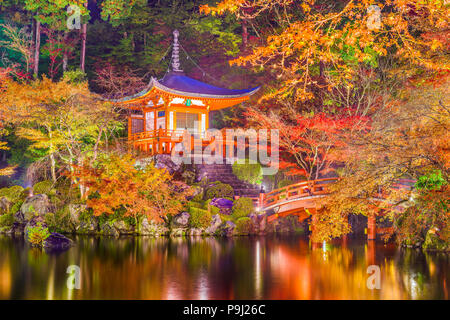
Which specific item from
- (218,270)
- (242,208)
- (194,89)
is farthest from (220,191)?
(218,270)

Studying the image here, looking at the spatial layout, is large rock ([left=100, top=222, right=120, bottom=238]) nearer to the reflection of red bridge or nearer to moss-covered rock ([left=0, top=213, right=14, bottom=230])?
moss-covered rock ([left=0, top=213, right=14, bottom=230])

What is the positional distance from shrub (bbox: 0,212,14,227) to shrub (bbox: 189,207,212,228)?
7.57 meters

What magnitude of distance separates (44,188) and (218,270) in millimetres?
11694

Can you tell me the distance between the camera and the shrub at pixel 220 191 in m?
20.1

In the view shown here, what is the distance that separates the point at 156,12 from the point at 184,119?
36.7 ft

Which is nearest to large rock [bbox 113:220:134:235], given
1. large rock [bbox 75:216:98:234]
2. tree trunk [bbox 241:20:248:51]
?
large rock [bbox 75:216:98:234]

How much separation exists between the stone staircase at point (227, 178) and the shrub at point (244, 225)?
7.23 ft

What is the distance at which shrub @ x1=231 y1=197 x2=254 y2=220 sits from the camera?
19.0 metres

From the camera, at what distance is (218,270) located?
39.4ft

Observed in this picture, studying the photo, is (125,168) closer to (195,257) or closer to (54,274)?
(195,257)

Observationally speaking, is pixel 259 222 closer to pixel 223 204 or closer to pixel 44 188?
pixel 223 204

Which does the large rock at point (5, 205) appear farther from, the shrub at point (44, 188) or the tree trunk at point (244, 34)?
the tree trunk at point (244, 34)

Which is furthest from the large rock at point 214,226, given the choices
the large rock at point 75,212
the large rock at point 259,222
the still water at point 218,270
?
the large rock at point 75,212
